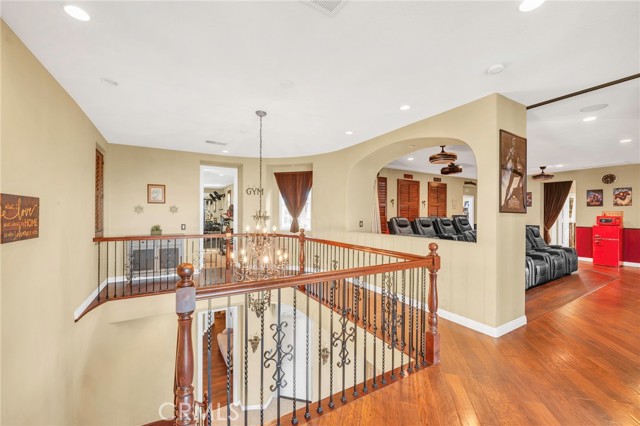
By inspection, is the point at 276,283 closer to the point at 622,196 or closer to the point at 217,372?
the point at 217,372

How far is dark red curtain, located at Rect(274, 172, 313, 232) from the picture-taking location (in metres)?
6.93

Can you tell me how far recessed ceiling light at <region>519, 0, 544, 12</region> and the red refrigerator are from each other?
8.22 meters

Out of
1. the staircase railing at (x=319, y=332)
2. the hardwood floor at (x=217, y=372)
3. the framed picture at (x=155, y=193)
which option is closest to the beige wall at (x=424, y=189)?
the staircase railing at (x=319, y=332)

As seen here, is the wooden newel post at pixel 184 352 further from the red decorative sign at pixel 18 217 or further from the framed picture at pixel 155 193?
the framed picture at pixel 155 193

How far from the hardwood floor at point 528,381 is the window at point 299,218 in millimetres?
4219

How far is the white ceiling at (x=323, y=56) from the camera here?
6.46 feet

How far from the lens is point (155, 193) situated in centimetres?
603

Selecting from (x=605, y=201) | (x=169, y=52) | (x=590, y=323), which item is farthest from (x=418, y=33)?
(x=605, y=201)

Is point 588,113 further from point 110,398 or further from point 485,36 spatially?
point 110,398

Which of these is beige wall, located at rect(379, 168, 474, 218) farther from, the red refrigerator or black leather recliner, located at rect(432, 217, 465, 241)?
the red refrigerator

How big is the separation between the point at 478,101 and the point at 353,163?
2.67m

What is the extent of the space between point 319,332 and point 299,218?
16.5 ft

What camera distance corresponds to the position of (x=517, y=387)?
7.30 feet

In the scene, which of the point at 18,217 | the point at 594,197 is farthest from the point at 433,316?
the point at 594,197
